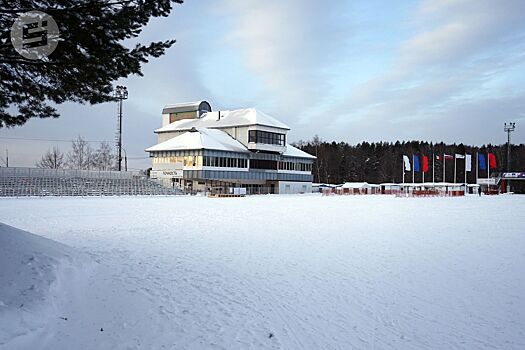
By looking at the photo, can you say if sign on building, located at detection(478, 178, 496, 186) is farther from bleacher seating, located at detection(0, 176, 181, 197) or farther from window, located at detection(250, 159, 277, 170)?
bleacher seating, located at detection(0, 176, 181, 197)

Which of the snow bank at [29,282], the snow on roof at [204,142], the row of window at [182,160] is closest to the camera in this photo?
the snow bank at [29,282]

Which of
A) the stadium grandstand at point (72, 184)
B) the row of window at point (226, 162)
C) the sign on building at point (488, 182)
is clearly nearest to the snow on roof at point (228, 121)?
the row of window at point (226, 162)

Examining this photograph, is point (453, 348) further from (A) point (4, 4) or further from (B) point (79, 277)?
(A) point (4, 4)

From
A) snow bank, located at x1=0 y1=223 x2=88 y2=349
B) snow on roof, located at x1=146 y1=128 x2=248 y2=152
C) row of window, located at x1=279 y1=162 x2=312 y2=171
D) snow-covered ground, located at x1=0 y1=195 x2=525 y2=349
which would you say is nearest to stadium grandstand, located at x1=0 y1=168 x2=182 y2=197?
snow on roof, located at x1=146 y1=128 x2=248 y2=152

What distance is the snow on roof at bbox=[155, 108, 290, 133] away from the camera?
71.4m

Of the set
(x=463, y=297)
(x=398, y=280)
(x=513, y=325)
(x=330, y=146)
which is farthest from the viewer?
(x=330, y=146)

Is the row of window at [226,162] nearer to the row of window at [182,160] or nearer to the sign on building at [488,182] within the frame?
the row of window at [182,160]

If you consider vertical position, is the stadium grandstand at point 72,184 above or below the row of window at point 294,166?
below

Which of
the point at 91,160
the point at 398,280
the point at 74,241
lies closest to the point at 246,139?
the point at 91,160

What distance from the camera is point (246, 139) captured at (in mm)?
70750

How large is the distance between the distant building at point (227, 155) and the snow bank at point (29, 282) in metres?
50.5

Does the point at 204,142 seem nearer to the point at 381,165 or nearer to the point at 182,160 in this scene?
the point at 182,160

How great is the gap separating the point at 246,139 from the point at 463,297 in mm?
63267

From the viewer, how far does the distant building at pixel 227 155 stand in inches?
2527
